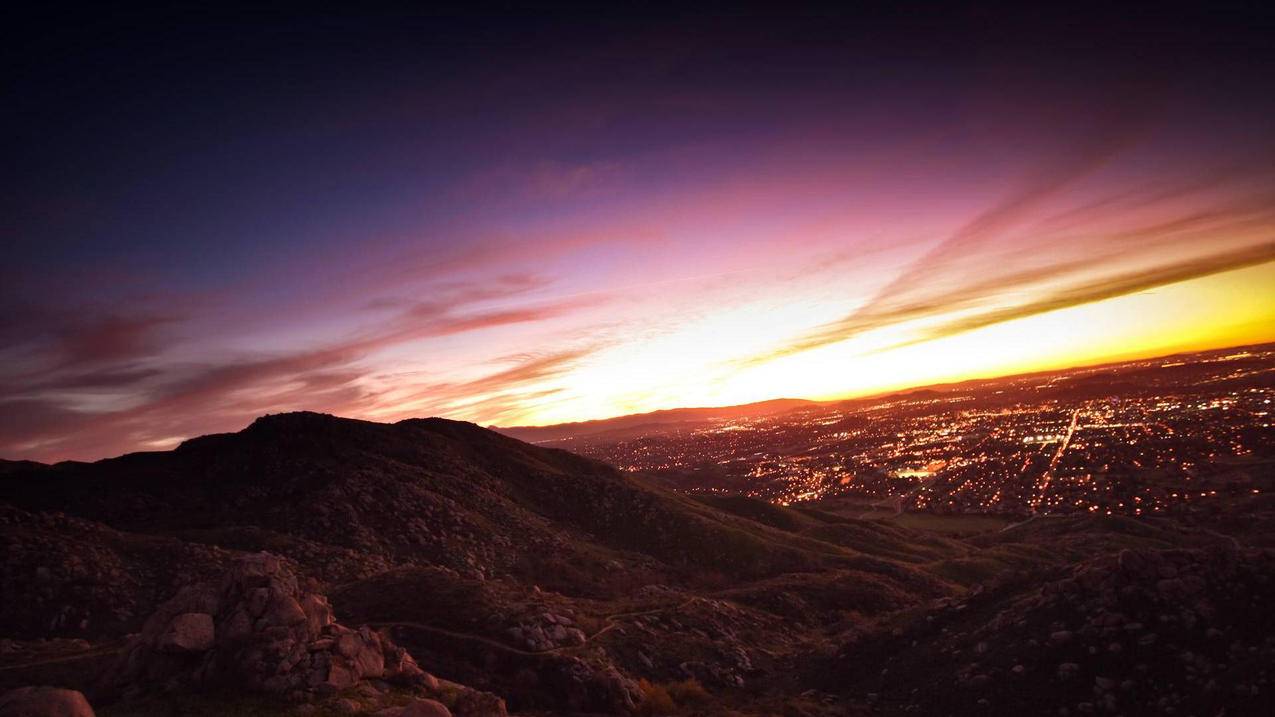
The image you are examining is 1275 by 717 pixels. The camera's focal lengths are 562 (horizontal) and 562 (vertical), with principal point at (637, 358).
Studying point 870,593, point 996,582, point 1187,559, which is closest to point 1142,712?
point 1187,559

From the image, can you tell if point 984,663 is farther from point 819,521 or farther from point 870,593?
point 819,521

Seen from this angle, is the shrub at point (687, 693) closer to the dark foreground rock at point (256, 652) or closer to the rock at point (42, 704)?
the dark foreground rock at point (256, 652)

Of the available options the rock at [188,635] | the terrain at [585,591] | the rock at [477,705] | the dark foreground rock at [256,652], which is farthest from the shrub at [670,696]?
the rock at [188,635]

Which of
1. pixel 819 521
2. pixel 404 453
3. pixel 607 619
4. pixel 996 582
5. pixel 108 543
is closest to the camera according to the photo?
pixel 996 582

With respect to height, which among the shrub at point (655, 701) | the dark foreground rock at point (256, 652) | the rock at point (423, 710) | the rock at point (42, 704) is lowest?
the shrub at point (655, 701)

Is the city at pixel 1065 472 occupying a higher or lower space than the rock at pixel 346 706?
lower

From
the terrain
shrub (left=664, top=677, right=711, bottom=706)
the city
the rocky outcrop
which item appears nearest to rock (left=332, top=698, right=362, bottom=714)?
the terrain

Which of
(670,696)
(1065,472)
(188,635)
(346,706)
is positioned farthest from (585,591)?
(1065,472)

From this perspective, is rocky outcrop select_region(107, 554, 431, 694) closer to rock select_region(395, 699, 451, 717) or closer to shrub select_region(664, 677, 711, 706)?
rock select_region(395, 699, 451, 717)
